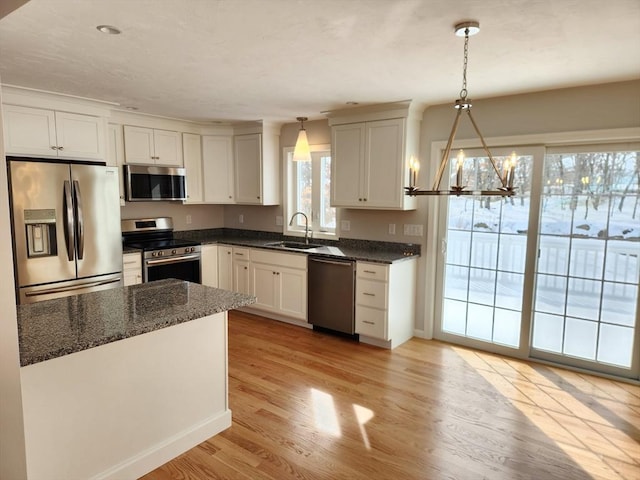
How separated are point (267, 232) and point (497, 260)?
293 centimetres

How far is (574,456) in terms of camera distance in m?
2.39

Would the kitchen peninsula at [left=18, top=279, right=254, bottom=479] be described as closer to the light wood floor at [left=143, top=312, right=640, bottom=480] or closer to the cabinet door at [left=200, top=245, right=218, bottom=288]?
the light wood floor at [left=143, top=312, right=640, bottom=480]

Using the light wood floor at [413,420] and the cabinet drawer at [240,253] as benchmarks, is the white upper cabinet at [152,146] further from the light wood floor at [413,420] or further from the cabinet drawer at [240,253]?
the light wood floor at [413,420]

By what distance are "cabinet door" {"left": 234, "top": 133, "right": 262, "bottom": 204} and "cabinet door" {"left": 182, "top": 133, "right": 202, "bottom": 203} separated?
46 centimetres

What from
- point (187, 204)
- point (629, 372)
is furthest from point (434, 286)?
point (187, 204)

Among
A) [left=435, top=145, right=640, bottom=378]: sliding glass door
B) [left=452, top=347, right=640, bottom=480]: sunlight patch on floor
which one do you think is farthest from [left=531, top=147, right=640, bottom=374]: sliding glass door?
[left=452, top=347, right=640, bottom=480]: sunlight patch on floor

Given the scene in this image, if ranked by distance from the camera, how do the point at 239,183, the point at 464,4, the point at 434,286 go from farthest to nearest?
the point at 239,183, the point at 434,286, the point at 464,4

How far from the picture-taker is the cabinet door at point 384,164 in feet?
13.1

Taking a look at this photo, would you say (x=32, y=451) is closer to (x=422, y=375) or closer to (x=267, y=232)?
(x=422, y=375)

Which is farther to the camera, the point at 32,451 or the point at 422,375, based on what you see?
the point at 422,375

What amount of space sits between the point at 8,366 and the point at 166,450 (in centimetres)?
118

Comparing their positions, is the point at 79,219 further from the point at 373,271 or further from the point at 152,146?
the point at 373,271

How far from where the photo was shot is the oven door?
14.5 ft

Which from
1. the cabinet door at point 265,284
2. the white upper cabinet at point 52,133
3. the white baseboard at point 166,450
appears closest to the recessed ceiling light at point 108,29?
the white upper cabinet at point 52,133
